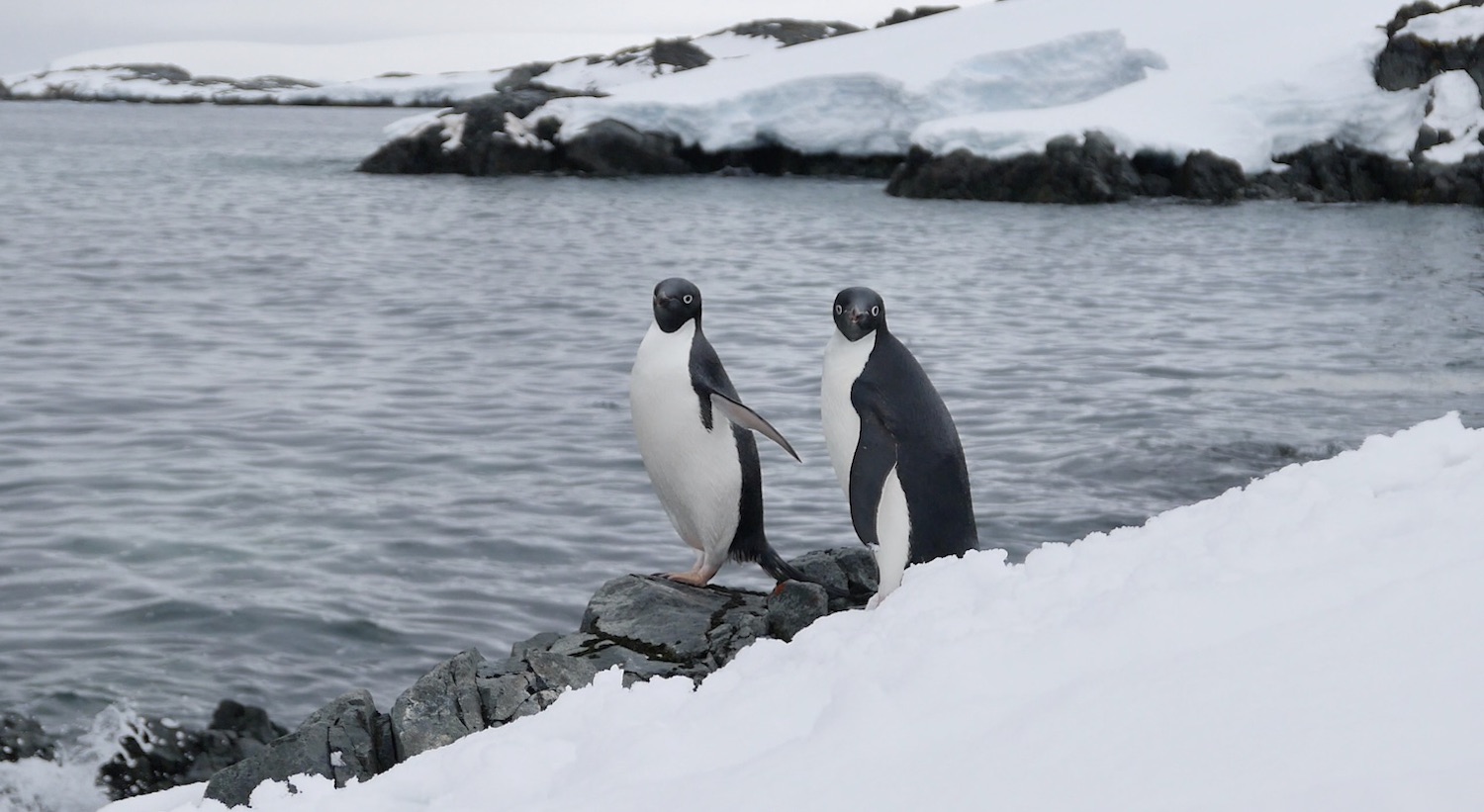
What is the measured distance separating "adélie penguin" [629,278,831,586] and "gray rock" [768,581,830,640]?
0.75m

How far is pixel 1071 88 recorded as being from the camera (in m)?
33.2

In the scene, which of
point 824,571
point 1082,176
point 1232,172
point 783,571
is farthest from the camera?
point 1082,176

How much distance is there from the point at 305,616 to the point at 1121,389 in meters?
6.89

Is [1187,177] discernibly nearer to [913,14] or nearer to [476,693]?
[913,14]

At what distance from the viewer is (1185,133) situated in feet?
94.2

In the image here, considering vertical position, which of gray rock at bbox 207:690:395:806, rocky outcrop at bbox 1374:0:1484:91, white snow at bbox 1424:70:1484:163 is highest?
rocky outcrop at bbox 1374:0:1484:91

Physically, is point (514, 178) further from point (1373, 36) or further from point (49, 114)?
point (49, 114)

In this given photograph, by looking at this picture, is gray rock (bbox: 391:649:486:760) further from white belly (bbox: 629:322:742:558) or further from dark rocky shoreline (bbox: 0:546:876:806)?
white belly (bbox: 629:322:742:558)

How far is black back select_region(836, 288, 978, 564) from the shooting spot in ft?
16.5

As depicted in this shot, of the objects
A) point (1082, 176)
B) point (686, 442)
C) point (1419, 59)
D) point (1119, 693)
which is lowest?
point (686, 442)

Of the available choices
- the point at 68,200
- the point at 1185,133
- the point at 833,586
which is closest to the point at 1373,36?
the point at 1185,133

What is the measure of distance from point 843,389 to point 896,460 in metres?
0.31

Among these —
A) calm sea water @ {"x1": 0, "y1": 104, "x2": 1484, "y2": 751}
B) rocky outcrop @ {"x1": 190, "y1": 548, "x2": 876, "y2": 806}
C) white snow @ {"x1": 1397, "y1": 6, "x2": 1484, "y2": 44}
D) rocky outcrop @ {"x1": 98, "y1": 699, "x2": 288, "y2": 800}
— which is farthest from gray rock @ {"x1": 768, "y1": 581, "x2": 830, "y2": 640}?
white snow @ {"x1": 1397, "y1": 6, "x2": 1484, "y2": 44}

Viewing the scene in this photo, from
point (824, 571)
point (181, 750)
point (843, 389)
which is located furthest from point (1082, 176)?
point (181, 750)
